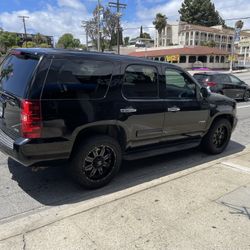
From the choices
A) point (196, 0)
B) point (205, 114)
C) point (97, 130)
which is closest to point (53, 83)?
point (97, 130)

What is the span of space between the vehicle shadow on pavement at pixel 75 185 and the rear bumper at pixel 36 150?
0.28 metres

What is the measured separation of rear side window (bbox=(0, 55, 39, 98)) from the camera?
12.5ft

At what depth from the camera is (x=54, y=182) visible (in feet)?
15.0

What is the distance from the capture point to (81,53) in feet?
13.6

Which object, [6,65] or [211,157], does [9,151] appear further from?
[211,157]

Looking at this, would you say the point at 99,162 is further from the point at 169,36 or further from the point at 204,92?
the point at 169,36

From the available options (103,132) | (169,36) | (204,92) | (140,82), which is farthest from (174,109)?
(169,36)

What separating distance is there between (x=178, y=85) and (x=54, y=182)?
2579mm

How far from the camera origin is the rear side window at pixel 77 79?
3.76 meters

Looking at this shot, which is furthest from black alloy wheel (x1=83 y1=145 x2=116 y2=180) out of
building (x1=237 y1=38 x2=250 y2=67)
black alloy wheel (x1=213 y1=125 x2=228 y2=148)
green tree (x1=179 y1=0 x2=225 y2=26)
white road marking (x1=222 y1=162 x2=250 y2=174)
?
green tree (x1=179 y1=0 x2=225 y2=26)

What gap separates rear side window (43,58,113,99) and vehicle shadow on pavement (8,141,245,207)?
38.4 inches

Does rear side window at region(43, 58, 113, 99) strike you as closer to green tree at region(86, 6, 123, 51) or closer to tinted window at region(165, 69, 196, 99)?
tinted window at region(165, 69, 196, 99)

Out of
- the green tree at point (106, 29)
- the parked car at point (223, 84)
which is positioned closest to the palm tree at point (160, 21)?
the green tree at point (106, 29)

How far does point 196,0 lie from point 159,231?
10892 centimetres
